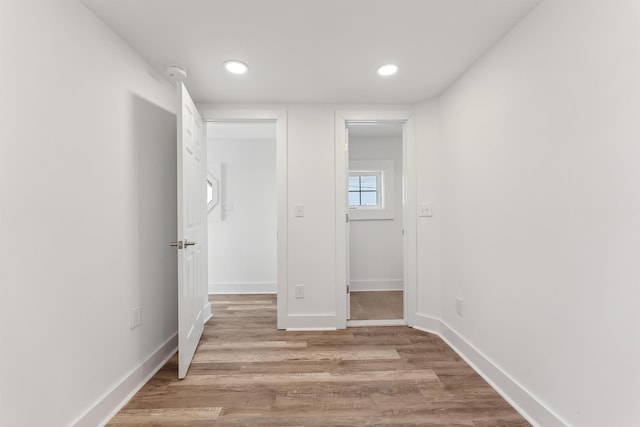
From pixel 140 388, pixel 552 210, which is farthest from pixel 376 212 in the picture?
pixel 140 388

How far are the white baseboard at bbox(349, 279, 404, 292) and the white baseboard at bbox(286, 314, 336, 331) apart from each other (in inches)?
58.5

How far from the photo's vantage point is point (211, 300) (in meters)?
3.62

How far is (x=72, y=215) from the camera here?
1354mm

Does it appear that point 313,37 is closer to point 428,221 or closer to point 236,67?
point 236,67

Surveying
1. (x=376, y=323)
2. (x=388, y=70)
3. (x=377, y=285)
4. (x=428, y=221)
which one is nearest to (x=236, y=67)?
(x=388, y=70)

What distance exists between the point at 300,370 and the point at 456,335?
126 centimetres

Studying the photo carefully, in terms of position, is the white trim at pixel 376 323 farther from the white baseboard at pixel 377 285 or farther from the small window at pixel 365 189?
the small window at pixel 365 189

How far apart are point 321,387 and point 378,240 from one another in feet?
8.63

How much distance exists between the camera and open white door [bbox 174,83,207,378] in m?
1.84

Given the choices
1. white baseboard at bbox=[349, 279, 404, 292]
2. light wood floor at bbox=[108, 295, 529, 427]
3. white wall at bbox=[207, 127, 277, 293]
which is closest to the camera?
light wood floor at bbox=[108, 295, 529, 427]

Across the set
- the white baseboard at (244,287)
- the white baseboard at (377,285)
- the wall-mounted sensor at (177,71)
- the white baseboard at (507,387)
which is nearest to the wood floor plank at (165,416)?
the white baseboard at (507,387)

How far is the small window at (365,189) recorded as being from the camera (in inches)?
168

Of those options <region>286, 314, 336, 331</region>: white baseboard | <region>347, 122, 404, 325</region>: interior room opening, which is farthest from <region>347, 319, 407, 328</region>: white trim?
<region>347, 122, 404, 325</region>: interior room opening

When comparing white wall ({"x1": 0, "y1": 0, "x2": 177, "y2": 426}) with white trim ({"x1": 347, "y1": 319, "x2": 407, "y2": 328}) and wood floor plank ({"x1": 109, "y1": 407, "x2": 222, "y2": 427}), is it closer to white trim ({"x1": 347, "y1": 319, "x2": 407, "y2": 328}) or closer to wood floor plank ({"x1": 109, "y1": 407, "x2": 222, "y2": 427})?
wood floor plank ({"x1": 109, "y1": 407, "x2": 222, "y2": 427})
